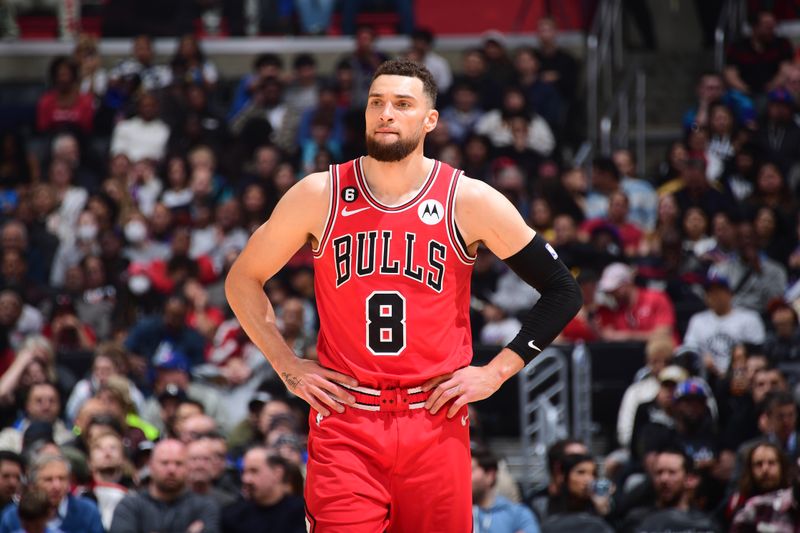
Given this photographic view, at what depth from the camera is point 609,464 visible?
10.9m

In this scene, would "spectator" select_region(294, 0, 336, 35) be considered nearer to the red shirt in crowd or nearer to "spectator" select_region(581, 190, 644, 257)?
"spectator" select_region(581, 190, 644, 257)

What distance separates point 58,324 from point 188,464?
379cm

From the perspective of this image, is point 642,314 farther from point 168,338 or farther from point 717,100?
point 168,338

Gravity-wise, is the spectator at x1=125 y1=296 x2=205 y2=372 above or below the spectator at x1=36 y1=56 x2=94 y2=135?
below

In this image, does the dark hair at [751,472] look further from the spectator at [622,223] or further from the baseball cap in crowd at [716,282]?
the spectator at [622,223]

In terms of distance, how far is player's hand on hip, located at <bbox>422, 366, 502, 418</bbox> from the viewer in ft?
17.9

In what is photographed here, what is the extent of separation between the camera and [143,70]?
17.3 m

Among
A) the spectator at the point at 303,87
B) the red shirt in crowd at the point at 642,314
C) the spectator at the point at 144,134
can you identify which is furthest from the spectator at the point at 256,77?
the red shirt in crowd at the point at 642,314

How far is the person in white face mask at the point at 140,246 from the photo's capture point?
14.6 metres

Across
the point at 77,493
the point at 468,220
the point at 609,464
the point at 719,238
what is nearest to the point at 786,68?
the point at 719,238

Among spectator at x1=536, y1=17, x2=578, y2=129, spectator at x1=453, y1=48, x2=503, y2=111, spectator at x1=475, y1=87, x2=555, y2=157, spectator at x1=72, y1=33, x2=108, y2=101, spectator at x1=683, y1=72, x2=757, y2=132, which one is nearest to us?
spectator at x1=683, y1=72, x2=757, y2=132

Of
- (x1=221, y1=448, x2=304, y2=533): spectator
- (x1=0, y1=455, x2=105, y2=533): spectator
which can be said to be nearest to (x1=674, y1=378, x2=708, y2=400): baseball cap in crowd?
(x1=221, y1=448, x2=304, y2=533): spectator

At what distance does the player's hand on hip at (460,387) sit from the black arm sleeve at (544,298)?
0.18 meters

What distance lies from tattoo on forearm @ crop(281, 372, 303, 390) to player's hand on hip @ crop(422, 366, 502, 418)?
1.65ft
